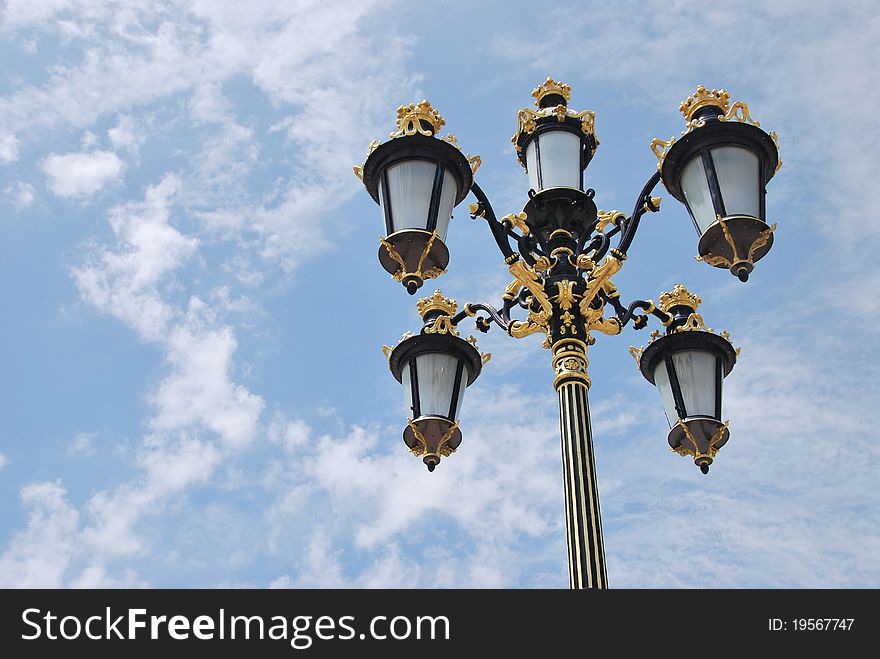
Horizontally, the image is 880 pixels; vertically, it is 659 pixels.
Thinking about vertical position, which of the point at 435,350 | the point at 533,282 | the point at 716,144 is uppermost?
the point at 716,144

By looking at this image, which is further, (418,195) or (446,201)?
(446,201)

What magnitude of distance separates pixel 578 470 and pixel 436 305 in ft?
7.44

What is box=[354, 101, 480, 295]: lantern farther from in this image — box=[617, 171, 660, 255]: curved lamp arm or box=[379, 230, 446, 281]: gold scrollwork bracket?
box=[617, 171, 660, 255]: curved lamp arm

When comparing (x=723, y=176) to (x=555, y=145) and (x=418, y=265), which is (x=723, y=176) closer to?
(x=555, y=145)

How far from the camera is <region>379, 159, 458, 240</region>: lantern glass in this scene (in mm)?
8516

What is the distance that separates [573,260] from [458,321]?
998mm

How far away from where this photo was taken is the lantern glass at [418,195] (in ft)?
27.9

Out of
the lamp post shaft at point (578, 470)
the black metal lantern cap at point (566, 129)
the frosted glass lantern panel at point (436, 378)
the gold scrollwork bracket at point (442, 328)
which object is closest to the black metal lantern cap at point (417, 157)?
the gold scrollwork bracket at point (442, 328)

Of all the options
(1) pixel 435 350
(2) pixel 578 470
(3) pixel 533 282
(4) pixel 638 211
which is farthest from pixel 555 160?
(2) pixel 578 470

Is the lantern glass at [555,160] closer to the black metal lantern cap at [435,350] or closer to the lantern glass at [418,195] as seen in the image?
the lantern glass at [418,195]

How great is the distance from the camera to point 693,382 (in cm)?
912
